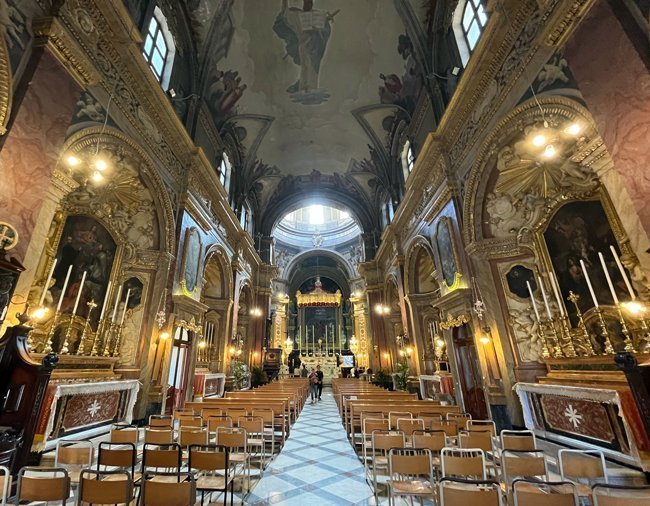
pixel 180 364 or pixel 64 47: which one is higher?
pixel 64 47

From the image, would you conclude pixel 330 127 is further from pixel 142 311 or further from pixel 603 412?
pixel 603 412

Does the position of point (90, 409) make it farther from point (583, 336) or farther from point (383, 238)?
point (383, 238)

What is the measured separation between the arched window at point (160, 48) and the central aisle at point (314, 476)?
9.92 m

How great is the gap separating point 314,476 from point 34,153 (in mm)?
5911

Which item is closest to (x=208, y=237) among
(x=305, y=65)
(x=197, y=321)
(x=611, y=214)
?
(x=197, y=321)

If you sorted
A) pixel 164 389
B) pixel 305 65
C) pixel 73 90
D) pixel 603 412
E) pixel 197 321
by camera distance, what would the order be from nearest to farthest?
pixel 603 412
pixel 73 90
pixel 164 389
pixel 197 321
pixel 305 65

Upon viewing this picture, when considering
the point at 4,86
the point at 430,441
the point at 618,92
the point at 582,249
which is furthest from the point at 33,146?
the point at 582,249

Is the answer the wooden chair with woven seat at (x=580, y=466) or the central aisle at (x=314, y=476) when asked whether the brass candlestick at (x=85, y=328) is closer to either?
the central aisle at (x=314, y=476)

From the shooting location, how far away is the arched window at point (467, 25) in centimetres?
807

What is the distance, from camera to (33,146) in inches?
166

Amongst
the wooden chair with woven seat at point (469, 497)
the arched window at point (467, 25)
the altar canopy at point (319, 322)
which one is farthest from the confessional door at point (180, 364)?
the altar canopy at point (319, 322)

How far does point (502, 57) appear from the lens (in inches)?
260

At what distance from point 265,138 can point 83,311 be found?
11.3m

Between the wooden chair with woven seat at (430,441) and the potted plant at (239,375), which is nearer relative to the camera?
the wooden chair with woven seat at (430,441)
